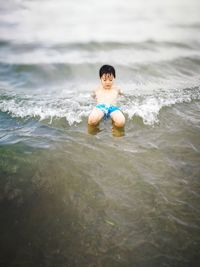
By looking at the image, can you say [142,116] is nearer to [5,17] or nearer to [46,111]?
[46,111]

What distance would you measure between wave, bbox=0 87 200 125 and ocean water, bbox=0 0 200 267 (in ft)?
0.08

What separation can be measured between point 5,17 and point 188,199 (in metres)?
14.6

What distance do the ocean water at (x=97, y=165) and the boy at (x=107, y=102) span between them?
21 centimetres

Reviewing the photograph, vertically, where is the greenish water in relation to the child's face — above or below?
below

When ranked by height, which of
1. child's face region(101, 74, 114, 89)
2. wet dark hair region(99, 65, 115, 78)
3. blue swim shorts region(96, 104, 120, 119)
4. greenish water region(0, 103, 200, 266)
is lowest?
greenish water region(0, 103, 200, 266)

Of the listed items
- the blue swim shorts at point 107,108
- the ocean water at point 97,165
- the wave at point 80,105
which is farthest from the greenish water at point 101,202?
the wave at point 80,105

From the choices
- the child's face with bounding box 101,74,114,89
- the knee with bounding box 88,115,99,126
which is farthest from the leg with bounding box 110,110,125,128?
the child's face with bounding box 101,74,114,89

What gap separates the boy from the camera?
5.46m

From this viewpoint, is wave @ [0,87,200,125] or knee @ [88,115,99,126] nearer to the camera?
knee @ [88,115,99,126]

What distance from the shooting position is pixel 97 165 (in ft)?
14.0

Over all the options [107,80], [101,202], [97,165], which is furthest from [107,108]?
[101,202]

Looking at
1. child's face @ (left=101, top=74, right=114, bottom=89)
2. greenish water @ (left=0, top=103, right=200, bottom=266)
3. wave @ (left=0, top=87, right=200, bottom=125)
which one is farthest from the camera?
child's face @ (left=101, top=74, right=114, bottom=89)

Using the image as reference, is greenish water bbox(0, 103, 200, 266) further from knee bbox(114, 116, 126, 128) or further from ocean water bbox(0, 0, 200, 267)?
knee bbox(114, 116, 126, 128)

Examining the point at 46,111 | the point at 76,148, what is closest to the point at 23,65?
the point at 46,111
